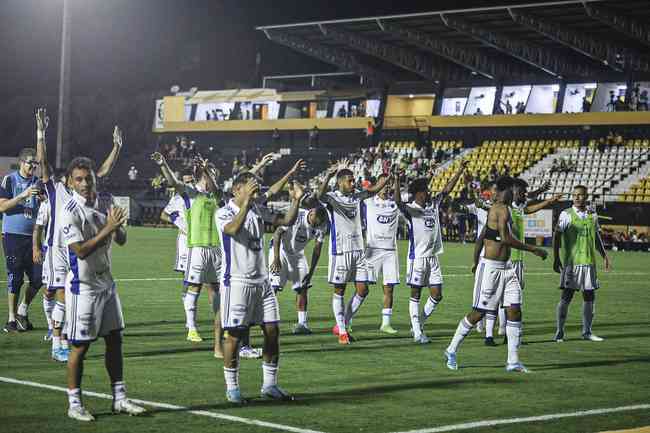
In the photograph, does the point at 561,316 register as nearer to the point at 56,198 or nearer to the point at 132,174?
the point at 56,198

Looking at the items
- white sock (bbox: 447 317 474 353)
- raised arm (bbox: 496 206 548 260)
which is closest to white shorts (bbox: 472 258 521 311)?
white sock (bbox: 447 317 474 353)

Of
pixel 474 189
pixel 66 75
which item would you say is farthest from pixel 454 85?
pixel 66 75

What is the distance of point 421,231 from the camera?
51.2 feet

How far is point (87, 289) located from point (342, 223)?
6776mm

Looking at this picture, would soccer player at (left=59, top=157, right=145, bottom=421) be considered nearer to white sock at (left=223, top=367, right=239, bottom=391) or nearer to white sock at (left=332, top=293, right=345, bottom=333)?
white sock at (left=223, top=367, right=239, bottom=391)

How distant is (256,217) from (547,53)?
52.8 m

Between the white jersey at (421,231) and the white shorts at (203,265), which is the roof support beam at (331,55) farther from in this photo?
the white shorts at (203,265)

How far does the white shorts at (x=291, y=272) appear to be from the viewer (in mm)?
16531

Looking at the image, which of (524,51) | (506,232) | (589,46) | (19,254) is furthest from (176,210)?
(524,51)

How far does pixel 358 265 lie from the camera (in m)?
15.5

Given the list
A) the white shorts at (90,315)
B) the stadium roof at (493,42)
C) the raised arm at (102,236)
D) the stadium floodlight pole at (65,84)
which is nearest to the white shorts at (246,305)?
the white shorts at (90,315)

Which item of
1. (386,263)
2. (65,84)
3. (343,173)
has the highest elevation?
(65,84)

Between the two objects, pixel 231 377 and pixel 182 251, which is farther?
pixel 182 251

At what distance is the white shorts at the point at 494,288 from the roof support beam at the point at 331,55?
183ft
